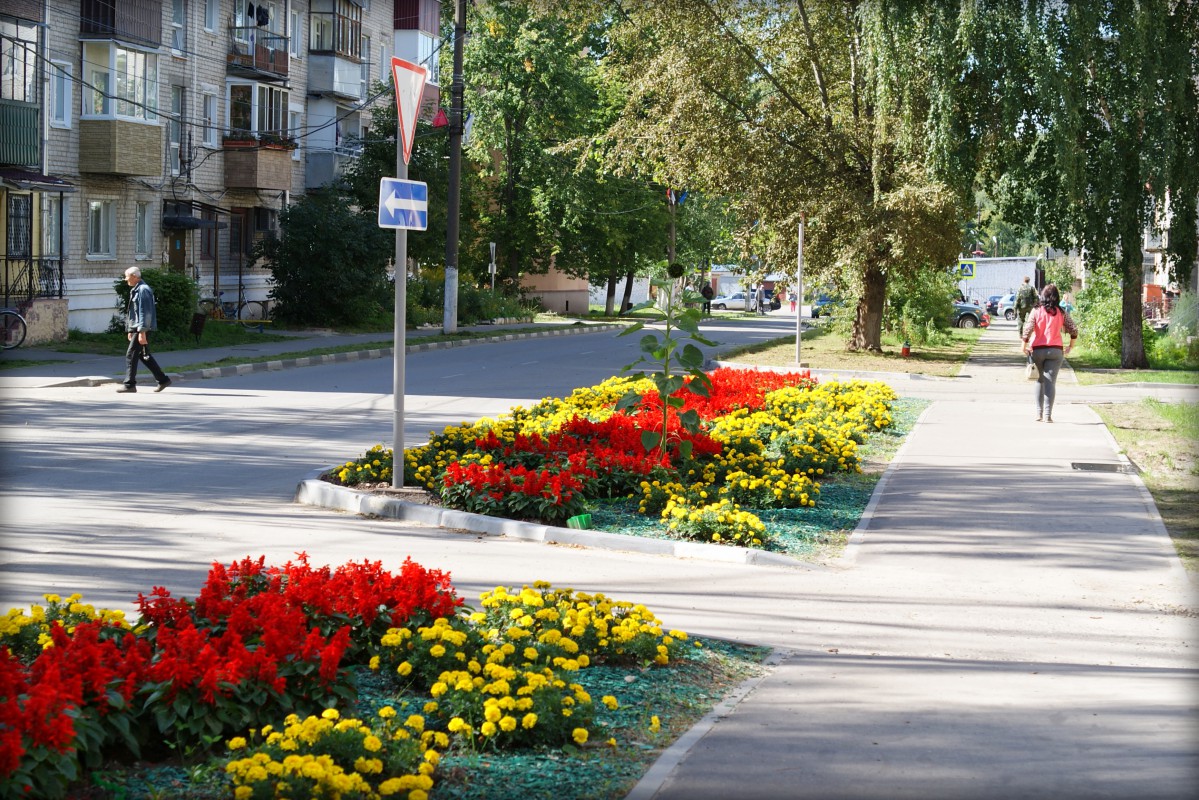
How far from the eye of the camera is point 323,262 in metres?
36.3

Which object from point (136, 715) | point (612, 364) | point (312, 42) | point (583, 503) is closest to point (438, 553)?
point (583, 503)

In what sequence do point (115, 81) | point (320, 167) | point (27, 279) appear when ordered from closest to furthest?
1. point (27, 279)
2. point (115, 81)
3. point (320, 167)

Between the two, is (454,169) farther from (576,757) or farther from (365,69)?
(576,757)

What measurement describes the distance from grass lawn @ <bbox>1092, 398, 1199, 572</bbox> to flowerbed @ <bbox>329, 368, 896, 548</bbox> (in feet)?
9.76

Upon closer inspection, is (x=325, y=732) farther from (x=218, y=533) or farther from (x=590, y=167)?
(x=590, y=167)

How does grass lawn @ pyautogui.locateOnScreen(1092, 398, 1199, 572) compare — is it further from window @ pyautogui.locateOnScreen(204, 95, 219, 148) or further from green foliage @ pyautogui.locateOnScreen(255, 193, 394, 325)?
window @ pyautogui.locateOnScreen(204, 95, 219, 148)

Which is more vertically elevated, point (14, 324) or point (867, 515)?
point (14, 324)

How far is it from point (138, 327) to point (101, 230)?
53.0 ft

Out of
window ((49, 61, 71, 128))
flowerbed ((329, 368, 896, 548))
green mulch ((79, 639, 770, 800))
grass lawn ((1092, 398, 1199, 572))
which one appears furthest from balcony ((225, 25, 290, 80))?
green mulch ((79, 639, 770, 800))

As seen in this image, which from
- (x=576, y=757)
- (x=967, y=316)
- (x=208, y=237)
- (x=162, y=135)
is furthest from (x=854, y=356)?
(x=967, y=316)

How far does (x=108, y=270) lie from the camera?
33969 mm

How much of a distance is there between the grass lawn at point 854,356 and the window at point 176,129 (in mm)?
17074

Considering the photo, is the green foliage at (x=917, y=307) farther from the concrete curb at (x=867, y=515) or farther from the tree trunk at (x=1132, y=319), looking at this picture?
the concrete curb at (x=867, y=515)

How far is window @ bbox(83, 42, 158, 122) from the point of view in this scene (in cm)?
3281
